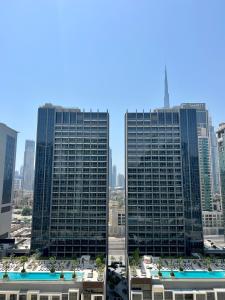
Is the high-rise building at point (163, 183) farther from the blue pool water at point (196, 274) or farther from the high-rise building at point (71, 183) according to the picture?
the blue pool water at point (196, 274)

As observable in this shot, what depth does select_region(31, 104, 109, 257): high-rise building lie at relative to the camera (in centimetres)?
5725

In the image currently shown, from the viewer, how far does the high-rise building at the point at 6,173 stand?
214 feet

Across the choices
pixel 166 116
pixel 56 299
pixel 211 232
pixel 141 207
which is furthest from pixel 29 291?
pixel 211 232

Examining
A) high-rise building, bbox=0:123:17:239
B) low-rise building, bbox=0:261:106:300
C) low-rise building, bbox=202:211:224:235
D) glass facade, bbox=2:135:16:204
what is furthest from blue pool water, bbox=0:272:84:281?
low-rise building, bbox=202:211:224:235

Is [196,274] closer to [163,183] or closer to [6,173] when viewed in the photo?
[163,183]

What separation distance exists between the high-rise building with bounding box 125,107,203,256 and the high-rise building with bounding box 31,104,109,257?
6.49 metres

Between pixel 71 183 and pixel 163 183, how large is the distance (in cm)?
2207

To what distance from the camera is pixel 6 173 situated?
67938mm

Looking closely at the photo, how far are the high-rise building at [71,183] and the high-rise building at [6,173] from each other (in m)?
12.0

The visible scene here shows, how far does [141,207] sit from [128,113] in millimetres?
23684

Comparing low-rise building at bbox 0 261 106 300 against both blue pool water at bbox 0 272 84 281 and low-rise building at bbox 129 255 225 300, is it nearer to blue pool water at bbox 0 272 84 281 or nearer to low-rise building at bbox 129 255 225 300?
blue pool water at bbox 0 272 84 281

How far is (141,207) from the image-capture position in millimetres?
59250

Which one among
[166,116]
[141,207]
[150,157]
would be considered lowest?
[141,207]

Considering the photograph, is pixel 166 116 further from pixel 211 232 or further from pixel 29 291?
pixel 211 232
